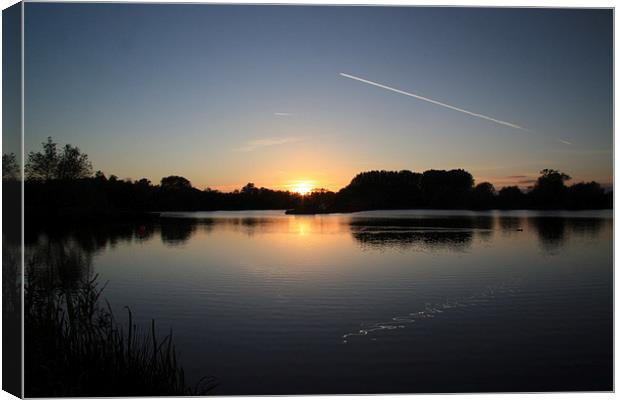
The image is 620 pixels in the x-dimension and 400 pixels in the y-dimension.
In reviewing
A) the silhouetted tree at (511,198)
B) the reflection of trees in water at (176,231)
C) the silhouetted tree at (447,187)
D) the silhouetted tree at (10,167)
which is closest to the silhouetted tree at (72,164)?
the silhouetted tree at (10,167)

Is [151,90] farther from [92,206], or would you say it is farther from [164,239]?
[164,239]

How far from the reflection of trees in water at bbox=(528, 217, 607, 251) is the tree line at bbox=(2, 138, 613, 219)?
123 inches

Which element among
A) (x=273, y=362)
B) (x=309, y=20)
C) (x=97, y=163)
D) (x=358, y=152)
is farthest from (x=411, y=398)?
(x=97, y=163)

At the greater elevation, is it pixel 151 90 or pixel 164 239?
pixel 151 90

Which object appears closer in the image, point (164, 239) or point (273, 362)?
point (273, 362)

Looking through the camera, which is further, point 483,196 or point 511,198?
point 483,196

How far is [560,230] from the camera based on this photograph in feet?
61.7

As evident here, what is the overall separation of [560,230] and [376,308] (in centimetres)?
1127

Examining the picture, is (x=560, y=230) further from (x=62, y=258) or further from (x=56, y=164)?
(x=56, y=164)

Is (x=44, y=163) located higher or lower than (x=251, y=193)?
higher

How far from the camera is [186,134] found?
586 inches

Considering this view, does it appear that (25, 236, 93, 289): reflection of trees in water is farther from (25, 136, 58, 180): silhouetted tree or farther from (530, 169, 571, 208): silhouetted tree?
(530, 169, 571, 208): silhouetted tree

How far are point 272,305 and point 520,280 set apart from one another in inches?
219

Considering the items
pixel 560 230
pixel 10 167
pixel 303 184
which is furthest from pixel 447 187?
pixel 10 167
